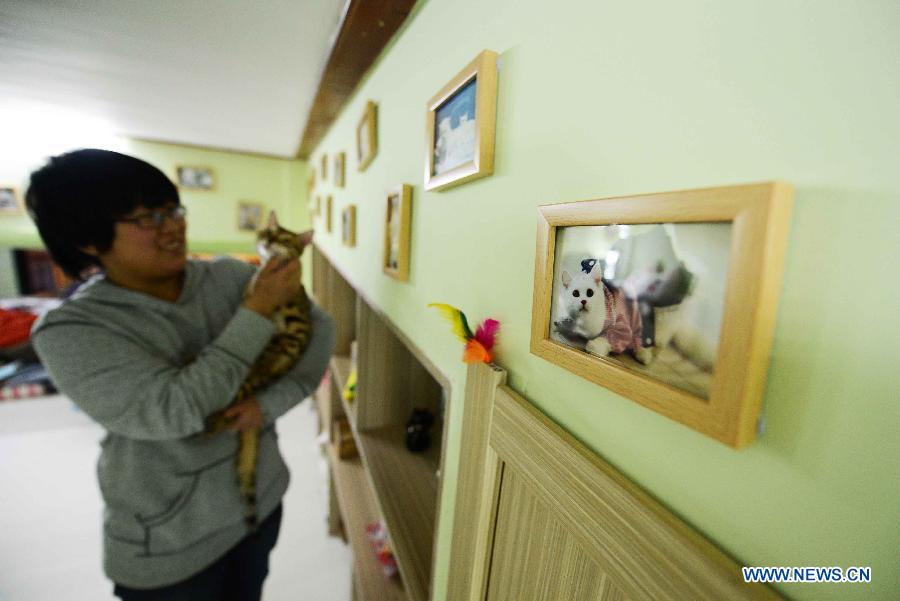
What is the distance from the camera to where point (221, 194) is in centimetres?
362

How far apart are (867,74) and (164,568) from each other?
1270 millimetres

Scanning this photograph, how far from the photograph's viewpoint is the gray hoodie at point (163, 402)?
0.63m

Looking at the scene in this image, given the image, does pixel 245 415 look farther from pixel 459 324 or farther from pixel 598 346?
pixel 598 346

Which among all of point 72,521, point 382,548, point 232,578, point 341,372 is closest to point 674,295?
point 232,578

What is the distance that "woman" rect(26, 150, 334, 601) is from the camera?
64 cm

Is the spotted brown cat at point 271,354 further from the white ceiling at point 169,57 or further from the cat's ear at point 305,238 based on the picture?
the white ceiling at point 169,57

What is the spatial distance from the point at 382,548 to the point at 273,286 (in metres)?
1.16

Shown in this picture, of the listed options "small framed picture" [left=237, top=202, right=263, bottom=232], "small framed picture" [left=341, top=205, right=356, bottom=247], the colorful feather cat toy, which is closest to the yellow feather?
the colorful feather cat toy

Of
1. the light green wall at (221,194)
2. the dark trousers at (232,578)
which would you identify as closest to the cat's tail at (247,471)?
the dark trousers at (232,578)

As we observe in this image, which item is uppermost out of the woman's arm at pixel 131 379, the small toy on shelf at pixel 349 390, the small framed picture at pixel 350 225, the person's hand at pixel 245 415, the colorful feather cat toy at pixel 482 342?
the small framed picture at pixel 350 225

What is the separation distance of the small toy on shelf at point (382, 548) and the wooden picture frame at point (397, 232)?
92 centimetres

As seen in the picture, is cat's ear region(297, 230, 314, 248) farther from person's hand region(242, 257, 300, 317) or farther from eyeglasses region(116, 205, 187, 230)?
eyeglasses region(116, 205, 187, 230)

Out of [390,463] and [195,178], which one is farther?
[195,178]

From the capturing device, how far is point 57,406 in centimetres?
291
